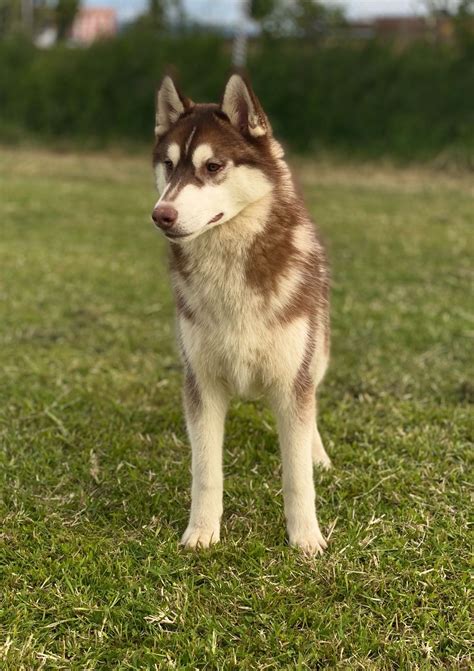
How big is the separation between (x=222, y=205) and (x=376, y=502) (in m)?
1.51

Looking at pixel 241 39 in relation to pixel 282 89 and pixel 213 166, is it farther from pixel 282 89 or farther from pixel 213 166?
pixel 213 166

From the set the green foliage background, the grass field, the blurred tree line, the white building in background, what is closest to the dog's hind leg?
the grass field

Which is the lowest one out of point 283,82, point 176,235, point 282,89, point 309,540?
point 282,89

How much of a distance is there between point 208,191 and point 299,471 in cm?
117

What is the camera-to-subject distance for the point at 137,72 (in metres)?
17.4

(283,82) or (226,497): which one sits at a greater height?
(226,497)

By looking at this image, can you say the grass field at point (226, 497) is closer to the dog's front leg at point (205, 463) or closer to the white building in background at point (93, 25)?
the dog's front leg at point (205, 463)

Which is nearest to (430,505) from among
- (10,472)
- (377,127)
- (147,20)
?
(10,472)

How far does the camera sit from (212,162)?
114 inches

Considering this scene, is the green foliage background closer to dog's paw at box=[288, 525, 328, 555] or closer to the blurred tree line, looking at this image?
the blurred tree line

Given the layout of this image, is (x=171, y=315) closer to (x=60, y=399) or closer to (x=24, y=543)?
(x=60, y=399)

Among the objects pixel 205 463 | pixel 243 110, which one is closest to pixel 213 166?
pixel 243 110

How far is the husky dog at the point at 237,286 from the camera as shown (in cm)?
293

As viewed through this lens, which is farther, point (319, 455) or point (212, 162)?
point (319, 455)
